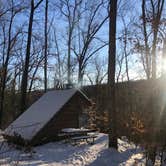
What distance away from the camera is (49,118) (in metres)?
15.2

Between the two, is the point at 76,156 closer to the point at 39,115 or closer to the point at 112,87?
the point at 112,87

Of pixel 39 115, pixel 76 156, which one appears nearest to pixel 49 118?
pixel 39 115

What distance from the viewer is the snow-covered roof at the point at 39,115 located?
14939 mm

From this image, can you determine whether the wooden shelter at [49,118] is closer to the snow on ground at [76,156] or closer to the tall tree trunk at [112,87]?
the snow on ground at [76,156]

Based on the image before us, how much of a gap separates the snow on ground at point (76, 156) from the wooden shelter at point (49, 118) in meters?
0.74

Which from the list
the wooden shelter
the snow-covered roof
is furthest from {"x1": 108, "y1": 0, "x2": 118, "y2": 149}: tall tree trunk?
the snow-covered roof

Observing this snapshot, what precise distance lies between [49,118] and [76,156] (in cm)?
359

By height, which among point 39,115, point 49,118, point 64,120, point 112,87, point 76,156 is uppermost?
point 112,87

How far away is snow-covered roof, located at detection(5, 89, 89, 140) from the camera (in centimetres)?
1494

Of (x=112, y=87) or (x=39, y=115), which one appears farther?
(x=39, y=115)

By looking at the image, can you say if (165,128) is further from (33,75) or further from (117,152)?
(33,75)

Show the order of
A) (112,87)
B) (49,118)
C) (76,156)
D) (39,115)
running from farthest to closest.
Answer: (39,115) → (49,118) → (112,87) → (76,156)

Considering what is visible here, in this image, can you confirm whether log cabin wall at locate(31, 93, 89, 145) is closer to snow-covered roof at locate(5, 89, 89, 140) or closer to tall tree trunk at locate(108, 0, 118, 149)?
snow-covered roof at locate(5, 89, 89, 140)

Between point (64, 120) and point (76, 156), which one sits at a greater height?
point (64, 120)
